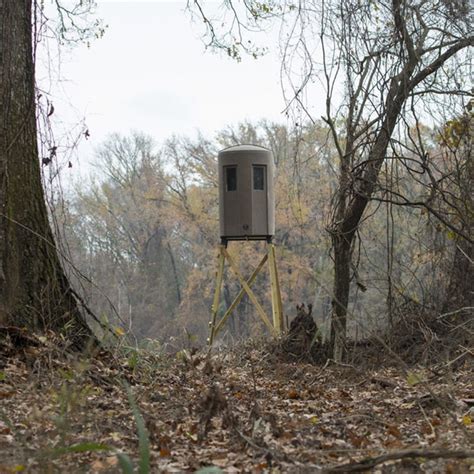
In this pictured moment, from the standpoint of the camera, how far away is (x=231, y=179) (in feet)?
40.8

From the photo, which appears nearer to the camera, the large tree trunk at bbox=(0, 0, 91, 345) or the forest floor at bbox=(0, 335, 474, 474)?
the forest floor at bbox=(0, 335, 474, 474)

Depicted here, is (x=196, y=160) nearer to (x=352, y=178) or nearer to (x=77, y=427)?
(x=352, y=178)

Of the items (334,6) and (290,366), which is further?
(290,366)

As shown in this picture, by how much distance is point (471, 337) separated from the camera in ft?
22.9

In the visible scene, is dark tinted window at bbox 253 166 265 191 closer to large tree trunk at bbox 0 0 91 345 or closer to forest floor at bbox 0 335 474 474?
forest floor at bbox 0 335 474 474

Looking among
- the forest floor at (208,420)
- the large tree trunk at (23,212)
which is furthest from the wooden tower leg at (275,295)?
the large tree trunk at (23,212)

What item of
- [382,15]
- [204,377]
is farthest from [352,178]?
[204,377]

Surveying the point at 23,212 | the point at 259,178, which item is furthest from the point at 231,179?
the point at 23,212

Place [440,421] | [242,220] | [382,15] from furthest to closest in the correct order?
[242,220], [382,15], [440,421]

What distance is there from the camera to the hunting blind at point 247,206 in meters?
12.1

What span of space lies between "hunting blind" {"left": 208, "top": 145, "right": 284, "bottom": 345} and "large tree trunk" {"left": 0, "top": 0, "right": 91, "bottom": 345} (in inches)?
248

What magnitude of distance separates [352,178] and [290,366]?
190cm

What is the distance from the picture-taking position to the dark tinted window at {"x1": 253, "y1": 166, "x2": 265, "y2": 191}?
1238 centimetres

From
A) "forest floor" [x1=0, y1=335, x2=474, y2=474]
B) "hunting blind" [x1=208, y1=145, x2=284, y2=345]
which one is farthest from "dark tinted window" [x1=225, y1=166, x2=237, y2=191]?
"forest floor" [x1=0, y1=335, x2=474, y2=474]
